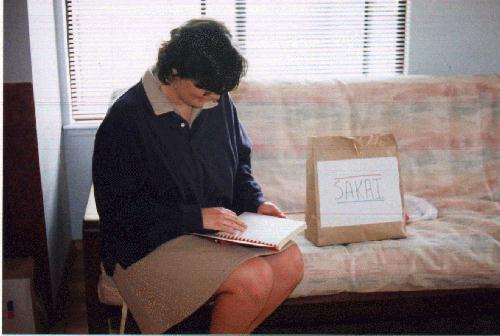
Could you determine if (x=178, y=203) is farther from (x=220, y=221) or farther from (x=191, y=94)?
(x=191, y=94)

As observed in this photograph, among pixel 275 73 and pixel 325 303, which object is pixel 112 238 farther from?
pixel 275 73

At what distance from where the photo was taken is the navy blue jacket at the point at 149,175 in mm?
1339

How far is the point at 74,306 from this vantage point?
2012 mm

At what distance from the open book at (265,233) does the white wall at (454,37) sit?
51.0 inches

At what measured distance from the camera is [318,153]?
1667 millimetres

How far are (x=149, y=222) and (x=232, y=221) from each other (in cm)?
21

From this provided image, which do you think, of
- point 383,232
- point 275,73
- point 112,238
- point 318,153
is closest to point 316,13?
point 275,73

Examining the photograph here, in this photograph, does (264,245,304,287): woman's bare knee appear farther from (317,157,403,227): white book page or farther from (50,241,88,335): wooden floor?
(50,241,88,335): wooden floor

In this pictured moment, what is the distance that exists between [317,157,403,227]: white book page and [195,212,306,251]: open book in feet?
0.88

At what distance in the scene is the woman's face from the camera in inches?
52.1

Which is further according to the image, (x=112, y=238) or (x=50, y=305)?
(x=50, y=305)

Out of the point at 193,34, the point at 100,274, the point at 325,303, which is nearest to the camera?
the point at 193,34

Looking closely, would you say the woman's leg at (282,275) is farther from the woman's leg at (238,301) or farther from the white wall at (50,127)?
the white wall at (50,127)

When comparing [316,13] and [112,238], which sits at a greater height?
[316,13]
